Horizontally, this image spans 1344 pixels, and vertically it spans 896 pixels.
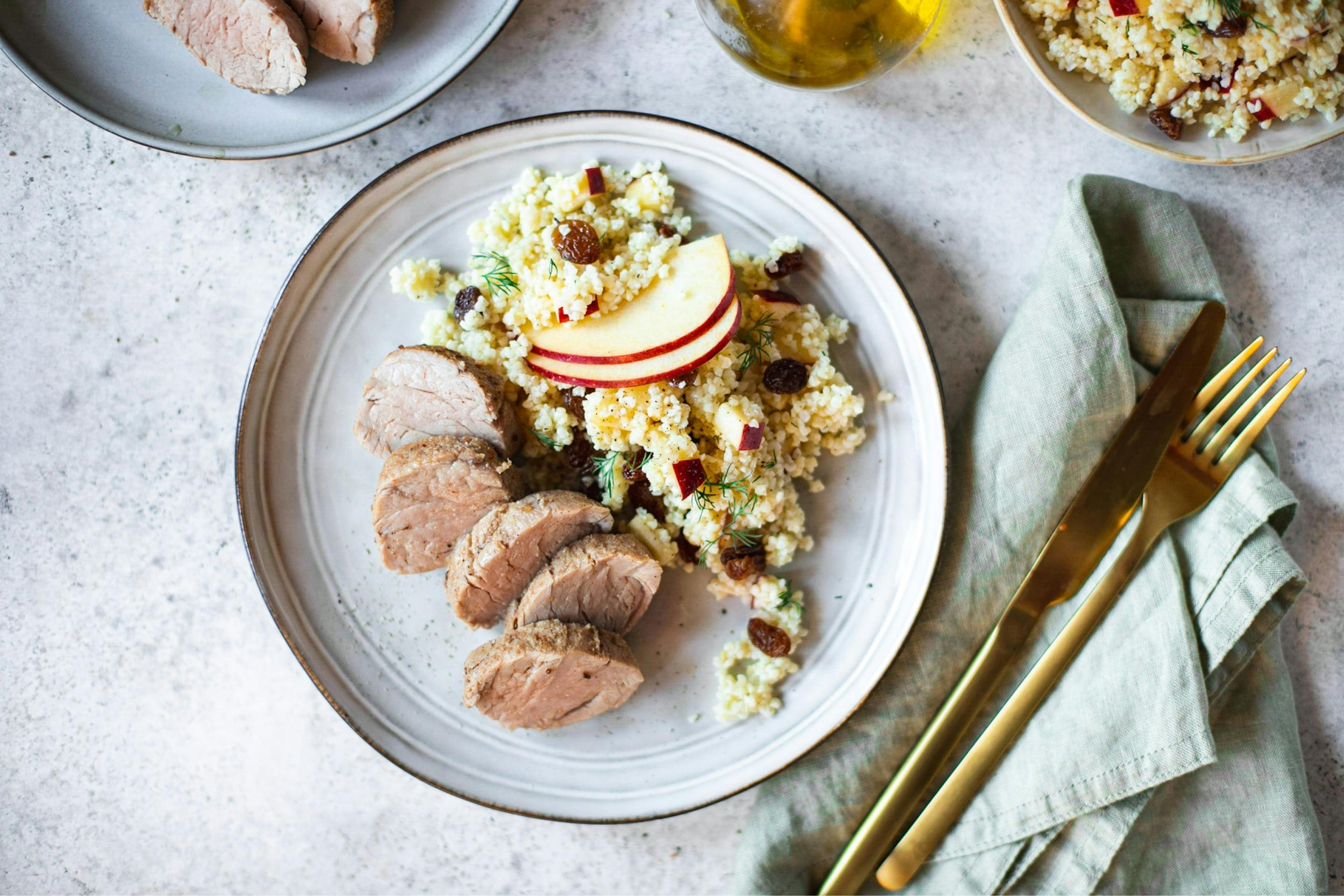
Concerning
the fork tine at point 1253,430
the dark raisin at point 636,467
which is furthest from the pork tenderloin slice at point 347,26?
the fork tine at point 1253,430

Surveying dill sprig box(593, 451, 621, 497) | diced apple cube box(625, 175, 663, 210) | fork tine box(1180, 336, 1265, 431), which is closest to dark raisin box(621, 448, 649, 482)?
dill sprig box(593, 451, 621, 497)

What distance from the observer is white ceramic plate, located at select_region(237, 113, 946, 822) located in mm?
2105

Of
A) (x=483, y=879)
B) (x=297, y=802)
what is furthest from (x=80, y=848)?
(x=483, y=879)

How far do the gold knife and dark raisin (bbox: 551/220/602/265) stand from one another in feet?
4.34

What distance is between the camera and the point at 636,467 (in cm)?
204

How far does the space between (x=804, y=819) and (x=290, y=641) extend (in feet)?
4.50

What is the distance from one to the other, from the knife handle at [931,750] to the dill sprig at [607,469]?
3.31 feet

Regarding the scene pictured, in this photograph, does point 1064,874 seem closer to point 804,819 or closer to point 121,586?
point 804,819

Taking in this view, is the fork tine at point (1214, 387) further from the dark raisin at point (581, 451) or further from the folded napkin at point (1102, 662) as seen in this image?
the dark raisin at point (581, 451)

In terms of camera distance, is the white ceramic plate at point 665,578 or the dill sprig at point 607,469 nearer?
the dill sprig at point 607,469

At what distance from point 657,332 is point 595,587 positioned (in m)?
0.62

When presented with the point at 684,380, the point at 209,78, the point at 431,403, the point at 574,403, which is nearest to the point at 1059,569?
the point at 684,380

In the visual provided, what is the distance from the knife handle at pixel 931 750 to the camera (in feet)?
6.99

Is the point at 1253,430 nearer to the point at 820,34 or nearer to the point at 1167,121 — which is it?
the point at 1167,121
